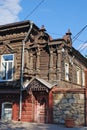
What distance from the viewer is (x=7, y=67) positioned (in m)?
22.0

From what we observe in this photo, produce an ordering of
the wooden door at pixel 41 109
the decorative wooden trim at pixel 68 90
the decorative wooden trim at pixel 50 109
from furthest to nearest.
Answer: the wooden door at pixel 41 109, the decorative wooden trim at pixel 50 109, the decorative wooden trim at pixel 68 90

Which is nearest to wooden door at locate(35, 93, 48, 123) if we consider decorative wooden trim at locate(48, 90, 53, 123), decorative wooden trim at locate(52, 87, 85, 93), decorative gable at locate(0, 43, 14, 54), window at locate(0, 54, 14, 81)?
decorative wooden trim at locate(48, 90, 53, 123)

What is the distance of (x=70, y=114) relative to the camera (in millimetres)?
18656

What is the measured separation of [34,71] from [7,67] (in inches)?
82.9

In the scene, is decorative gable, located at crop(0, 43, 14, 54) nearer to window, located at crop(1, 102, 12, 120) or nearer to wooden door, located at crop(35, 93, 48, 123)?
window, located at crop(1, 102, 12, 120)

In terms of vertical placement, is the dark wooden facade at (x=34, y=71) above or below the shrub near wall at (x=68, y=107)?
above

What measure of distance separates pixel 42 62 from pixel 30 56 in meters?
1.02

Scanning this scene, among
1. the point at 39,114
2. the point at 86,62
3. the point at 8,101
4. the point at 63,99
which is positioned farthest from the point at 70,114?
the point at 86,62

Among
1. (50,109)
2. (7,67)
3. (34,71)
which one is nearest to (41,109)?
(50,109)

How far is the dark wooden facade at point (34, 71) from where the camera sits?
20.1 m

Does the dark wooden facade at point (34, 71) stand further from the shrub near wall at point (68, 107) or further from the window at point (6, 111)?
the shrub near wall at point (68, 107)

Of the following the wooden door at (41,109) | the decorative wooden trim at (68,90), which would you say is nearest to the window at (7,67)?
the wooden door at (41,109)

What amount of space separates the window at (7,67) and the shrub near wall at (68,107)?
13.7 ft

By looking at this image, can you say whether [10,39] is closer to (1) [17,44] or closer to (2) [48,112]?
(1) [17,44]
